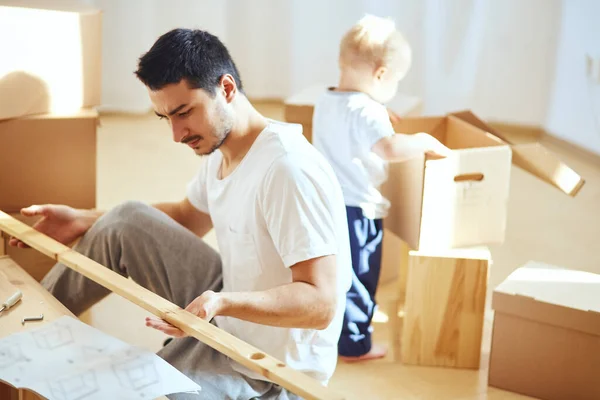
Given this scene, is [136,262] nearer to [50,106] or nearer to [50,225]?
[50,225]

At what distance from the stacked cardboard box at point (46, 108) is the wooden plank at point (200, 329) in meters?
0.46

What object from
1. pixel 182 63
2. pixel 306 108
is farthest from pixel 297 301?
pixel 306 108

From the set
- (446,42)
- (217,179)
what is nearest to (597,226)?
(446,42)

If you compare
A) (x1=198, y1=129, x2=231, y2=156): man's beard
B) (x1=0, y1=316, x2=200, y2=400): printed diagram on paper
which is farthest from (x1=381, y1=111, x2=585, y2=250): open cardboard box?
(x1=0, y1=316, x2=200, y2=400): printed diagram on paper

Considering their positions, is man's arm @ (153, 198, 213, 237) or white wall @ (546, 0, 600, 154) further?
white wall @ (546, 0, 600, 154)

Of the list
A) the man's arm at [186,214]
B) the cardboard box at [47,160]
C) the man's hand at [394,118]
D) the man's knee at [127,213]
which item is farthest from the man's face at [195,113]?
the man's hand at [394,118]

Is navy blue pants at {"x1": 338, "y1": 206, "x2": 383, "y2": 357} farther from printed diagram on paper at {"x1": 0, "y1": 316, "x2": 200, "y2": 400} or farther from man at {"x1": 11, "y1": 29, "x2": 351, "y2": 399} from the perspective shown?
printed diagram on paper at {"x1": 0, "y1": 316, "x2": 200, "y2": 400}

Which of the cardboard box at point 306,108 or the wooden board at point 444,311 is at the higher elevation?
the cardboard box at point 306,108

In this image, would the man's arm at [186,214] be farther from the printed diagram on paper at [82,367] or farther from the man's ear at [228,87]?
the printed diagram on paper at [82,367]

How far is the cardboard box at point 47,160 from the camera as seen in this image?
1914 mm

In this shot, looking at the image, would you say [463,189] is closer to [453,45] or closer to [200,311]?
[200,311]

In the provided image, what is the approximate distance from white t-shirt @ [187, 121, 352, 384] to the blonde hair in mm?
642

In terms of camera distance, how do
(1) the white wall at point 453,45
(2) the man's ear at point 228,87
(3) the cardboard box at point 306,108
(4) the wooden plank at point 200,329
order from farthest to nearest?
Answer: (1) the white wall at point 453,45, (3) the cardboard box at point 306,108, (2) the man's ear at point 228,87, (4) the wooden plank at point 200,329

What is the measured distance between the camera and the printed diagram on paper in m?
1.14
